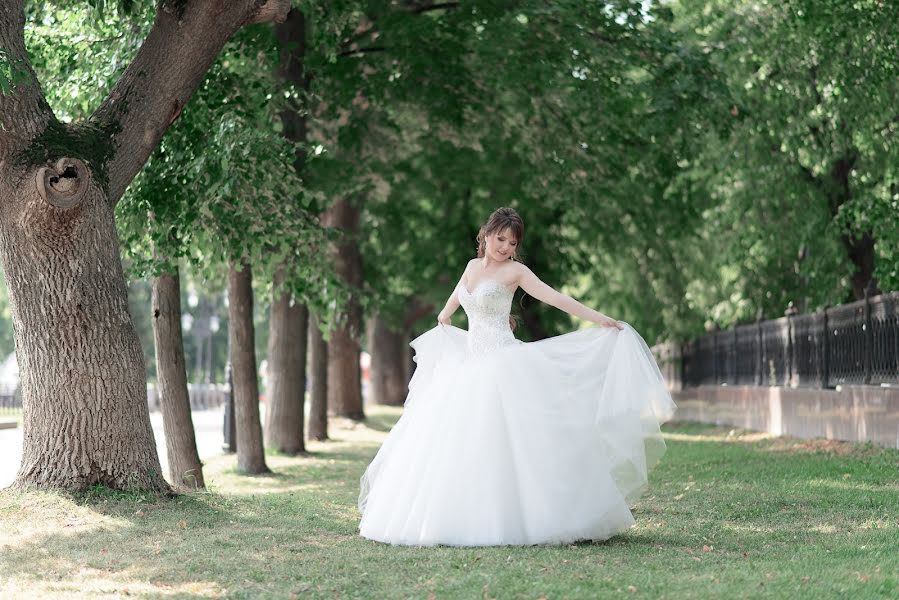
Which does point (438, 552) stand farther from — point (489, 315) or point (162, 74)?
point (162, 74)

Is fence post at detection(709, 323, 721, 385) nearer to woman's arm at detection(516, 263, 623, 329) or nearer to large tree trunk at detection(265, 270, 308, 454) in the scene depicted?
large tree trunk at detection(265, 270, 308, 454)

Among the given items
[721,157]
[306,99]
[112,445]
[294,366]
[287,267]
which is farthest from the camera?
[721,157]

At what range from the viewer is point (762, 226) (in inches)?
947

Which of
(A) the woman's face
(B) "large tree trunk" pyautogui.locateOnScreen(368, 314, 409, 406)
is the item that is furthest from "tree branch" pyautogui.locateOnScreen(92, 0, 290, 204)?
(B) "large tree trunk" pyautogui.locateOnScreen(368, 314, 409, 406)

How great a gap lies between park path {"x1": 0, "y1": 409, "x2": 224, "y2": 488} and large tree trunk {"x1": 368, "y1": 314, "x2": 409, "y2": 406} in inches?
215

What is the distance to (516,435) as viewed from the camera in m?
9.02

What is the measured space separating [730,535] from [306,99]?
384 inches

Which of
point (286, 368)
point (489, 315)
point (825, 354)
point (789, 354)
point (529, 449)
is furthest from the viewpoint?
point (789, 354)

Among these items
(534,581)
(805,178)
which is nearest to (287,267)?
(534,581)

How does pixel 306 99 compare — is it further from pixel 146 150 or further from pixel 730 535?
pixel 730 535

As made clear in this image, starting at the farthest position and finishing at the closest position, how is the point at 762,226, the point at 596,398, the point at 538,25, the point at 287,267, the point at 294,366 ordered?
the point at 762,226 < the point at 294,366 < the point at 538,25 < the point at 287,267 < the point at 596,398

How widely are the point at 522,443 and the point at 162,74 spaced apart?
16.9 feet

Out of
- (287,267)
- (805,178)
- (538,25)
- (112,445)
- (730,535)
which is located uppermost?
(538,25)

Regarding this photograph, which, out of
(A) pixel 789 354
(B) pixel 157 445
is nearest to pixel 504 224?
(A) pixel 789 354
